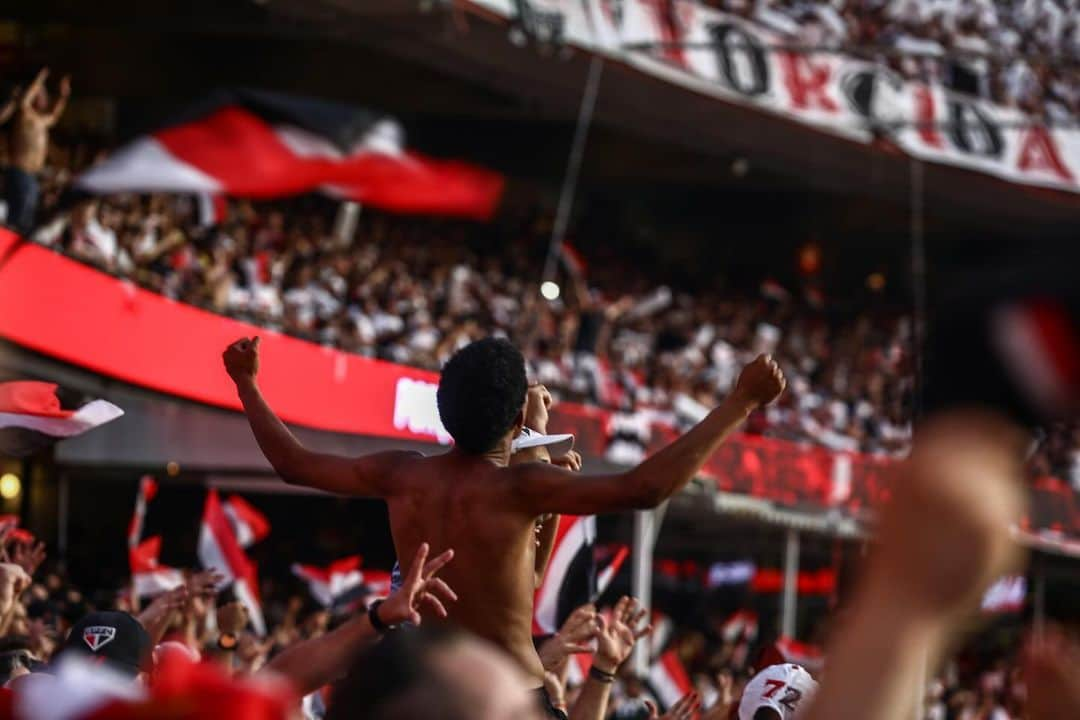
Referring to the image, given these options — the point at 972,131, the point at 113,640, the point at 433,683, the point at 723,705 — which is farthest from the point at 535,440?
the point at 972,131

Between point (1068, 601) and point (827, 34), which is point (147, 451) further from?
point (1068, 601)

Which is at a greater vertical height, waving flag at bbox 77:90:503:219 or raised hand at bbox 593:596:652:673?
waving flag at bbox 77:90:503:219

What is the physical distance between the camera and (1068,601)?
28.8 metres

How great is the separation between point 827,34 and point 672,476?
2129cm

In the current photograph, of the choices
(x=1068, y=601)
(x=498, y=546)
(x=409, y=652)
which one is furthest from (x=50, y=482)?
(x=1068, y=601)

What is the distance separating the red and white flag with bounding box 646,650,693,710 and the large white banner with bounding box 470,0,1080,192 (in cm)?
998

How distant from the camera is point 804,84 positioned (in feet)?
72.7

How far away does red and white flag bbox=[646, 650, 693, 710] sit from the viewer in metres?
9.07

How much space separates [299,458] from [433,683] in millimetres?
2346

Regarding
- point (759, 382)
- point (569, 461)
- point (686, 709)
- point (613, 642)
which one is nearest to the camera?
point (759, 382)

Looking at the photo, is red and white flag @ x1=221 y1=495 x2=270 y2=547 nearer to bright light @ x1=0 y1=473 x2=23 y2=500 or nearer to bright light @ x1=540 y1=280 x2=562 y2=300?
bright light @ x1=0 y1=473 x2=23 y2=500

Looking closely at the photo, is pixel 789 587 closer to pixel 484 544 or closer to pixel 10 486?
pixel 10 486

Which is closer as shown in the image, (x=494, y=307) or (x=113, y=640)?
(x=113, y=640)

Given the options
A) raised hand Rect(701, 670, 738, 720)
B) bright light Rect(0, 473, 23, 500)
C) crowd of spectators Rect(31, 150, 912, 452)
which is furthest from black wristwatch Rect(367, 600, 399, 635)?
bright light Rect(0, 473, 23, 500)
